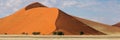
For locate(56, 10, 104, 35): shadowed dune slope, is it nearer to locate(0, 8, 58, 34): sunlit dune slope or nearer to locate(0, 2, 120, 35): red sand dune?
locate(0, 2, 120, 35): red sand dune

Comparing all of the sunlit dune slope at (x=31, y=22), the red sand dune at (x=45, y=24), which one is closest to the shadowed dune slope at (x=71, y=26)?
the red sand dune at (x=45, y=24)

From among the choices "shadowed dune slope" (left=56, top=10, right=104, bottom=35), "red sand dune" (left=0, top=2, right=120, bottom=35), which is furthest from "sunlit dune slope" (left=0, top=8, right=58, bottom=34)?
"shadowed dune slope" (left=56, top=10, right=104, bottom=35)

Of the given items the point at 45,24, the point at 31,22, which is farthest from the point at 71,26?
the point at 31,22

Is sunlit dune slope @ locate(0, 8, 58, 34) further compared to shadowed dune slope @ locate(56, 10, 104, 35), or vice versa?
sunlit dune slope @ locate(0, 8, 58, 34)

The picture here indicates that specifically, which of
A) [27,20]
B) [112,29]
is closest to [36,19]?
[27,20]

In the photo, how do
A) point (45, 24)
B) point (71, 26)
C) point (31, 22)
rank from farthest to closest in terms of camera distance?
1. point (31, 22)
2. point (71, 26)
3. point (45, 24)

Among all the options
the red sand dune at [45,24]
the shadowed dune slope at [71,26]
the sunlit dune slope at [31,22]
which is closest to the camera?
the red sand dune at [45,24]

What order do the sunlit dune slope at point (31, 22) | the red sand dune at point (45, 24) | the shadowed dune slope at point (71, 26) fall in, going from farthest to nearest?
the sunlit dune slope at point (31, 22) → the shadowed dune slope at point (71, 26) → the red sand dune at point (45, 24)

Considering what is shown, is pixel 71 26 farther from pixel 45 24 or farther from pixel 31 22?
pixel 31 22

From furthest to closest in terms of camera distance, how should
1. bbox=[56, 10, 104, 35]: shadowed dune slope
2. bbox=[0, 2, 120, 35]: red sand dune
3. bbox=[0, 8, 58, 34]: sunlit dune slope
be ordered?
bbox=[0, 8, 58, 34]: sunlit dune slope, bbox=[56, 10, 104, 35]: shadowed dune slope, bbox=[0, 2, 120, 35]: red sand dune

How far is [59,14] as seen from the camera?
10938 centimetres

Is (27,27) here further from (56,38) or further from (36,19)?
(56,38)

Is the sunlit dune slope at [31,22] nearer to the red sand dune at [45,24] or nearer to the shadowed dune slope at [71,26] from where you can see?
the red sand dune at [45,24]

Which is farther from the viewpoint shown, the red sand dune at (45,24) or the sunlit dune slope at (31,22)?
the sunlit dune slope at (31,22)
